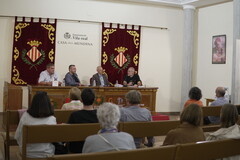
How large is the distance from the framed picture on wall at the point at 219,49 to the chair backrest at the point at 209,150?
7.81 meters

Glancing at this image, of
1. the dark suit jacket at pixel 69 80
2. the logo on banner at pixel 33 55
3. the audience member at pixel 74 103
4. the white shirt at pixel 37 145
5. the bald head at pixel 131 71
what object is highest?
the logo on banner at pixel 33 55

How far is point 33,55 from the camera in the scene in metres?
9.76

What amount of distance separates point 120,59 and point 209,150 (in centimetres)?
807

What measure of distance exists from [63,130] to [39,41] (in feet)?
22.2

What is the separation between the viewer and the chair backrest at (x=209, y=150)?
2.66 metres

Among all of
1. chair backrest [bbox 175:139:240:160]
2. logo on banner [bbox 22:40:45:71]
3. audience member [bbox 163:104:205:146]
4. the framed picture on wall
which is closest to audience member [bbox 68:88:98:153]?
audience member [bbox 163:104:205:146]

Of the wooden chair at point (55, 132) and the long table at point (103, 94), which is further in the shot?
the long table at point (103, 94)

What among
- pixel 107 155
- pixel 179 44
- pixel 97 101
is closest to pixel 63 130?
pixel 107 155

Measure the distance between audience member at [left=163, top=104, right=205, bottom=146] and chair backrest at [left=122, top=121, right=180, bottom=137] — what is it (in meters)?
0.70

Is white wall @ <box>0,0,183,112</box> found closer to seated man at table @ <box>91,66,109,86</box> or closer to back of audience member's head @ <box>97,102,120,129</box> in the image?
seated man at table @ <box>91,66,109,86</box>

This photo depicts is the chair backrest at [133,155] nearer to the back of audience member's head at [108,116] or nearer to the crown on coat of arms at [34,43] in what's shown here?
the back of audience member's head at [108,116]

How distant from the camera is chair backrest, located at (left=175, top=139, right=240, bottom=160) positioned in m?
2.66

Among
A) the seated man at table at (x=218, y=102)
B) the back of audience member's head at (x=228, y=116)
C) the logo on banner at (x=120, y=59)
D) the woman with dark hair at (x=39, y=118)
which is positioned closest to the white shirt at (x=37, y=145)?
the woman with dark hair at (x=39, y=118)

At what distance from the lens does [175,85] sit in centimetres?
1191
